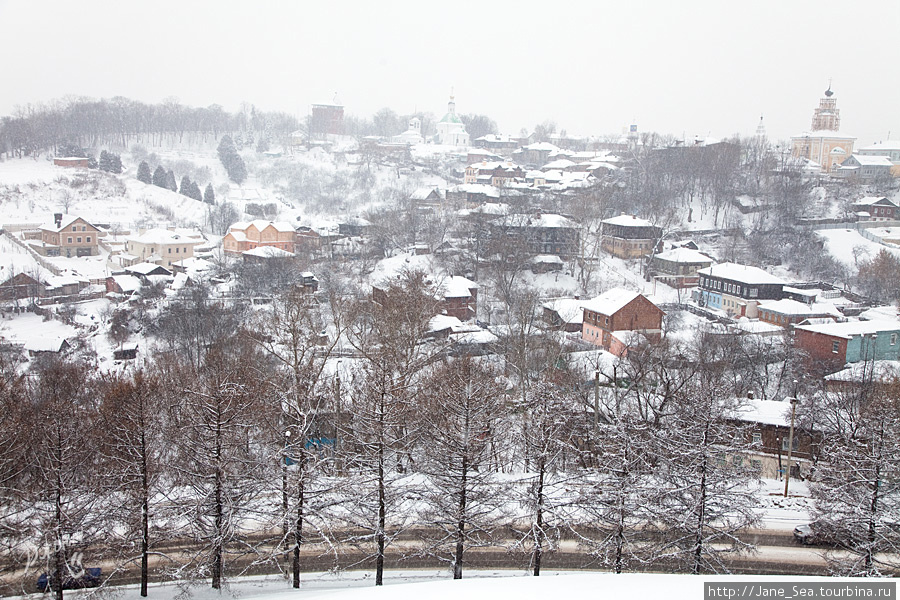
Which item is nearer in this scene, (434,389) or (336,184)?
(434,389)

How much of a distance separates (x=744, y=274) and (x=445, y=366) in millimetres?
15629

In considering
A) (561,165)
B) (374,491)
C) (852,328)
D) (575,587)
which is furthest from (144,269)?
(575,587)

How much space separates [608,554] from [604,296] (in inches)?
588

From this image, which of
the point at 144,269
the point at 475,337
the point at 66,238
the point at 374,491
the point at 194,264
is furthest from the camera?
the point at 66,238

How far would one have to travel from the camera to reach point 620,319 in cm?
2212

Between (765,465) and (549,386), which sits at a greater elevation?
(549,386)

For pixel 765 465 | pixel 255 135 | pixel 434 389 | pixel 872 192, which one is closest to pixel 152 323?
pixel 434 389

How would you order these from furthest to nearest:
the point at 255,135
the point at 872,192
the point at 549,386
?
the point at 255,135, the point at 872,192, the point at 549,386

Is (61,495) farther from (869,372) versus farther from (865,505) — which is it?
(869,372)

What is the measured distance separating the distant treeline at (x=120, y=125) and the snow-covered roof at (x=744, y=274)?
45.6 meters

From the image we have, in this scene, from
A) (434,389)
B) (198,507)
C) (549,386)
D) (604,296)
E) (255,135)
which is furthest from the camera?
(255,135)

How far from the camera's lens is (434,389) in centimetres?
1321

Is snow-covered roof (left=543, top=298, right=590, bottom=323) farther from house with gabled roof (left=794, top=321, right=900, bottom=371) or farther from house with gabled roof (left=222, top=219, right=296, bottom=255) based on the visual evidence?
house with gabled roof (left=222, top=219, right=296, bottom=255)

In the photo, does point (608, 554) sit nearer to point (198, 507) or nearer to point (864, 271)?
point (198, 507)
